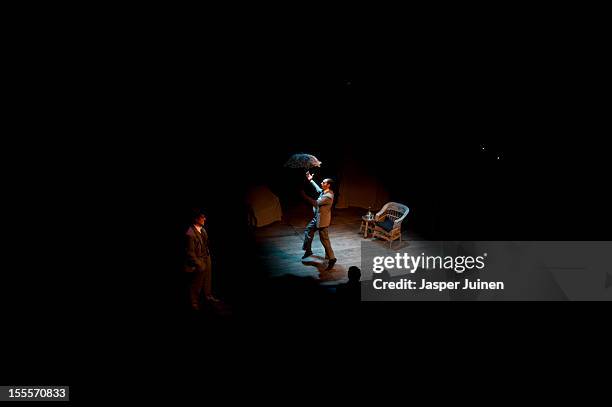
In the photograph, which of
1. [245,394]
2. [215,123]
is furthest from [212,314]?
[215,123]

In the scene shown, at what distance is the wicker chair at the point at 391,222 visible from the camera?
9484mm

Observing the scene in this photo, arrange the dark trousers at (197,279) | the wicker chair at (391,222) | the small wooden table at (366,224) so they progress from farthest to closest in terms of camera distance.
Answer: the small wooden table at (366,224) → the wicker chair at (391,222) → the dark trousers at (197,279)

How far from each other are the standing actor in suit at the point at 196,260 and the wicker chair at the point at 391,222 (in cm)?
474

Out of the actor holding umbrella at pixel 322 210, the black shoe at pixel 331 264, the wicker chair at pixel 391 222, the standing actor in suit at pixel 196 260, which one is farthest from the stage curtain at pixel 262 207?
the standing actor in suit at pixel 196 260

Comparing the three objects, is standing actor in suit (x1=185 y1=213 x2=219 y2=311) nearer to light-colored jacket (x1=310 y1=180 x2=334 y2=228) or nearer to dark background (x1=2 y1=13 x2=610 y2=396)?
dark background (x1=2 y1=13 x2=610 y2=396)

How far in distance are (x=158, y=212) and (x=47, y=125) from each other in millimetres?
4128

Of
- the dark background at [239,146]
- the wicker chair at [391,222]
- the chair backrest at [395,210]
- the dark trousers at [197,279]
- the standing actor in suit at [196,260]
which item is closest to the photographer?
the standing actor in suit at [196,260]

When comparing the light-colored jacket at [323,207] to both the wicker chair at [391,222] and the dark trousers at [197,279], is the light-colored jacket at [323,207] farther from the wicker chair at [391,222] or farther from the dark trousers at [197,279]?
the dark trousers at [197,279]

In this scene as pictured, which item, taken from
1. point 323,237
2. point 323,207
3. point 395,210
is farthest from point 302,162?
point 395,210

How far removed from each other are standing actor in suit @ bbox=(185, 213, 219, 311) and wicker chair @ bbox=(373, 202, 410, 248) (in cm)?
474

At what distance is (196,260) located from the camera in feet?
19.6

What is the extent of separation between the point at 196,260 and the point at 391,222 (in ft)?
17.4

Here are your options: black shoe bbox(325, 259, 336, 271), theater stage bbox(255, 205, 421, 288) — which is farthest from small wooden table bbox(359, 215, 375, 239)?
black shoe bbox(325, 259, 336, 271)

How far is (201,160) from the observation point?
1220 cm
